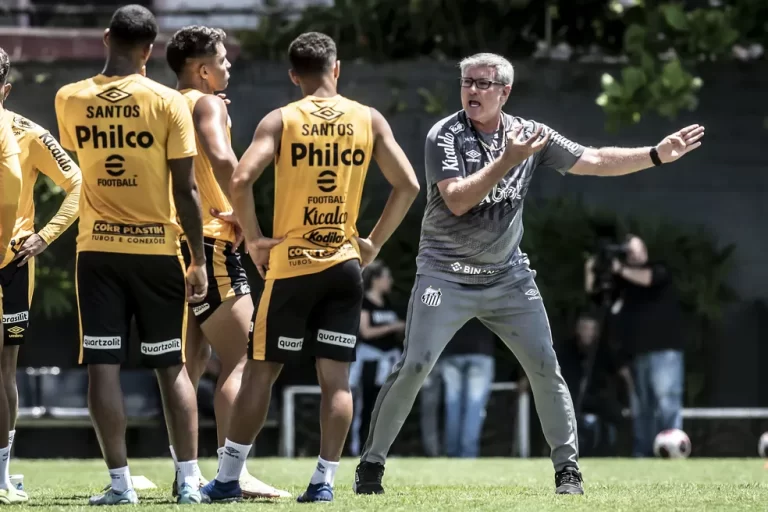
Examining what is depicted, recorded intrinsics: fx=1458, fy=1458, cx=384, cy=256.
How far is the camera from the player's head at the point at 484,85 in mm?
7328

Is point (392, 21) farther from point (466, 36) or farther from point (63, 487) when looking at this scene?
point (63, 487)

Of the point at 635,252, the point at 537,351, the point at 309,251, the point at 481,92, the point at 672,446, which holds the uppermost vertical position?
the point at 481,92

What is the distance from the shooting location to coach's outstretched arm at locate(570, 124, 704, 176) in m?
7.41

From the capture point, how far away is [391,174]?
275 inches

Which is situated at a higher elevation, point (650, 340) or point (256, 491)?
point (650, 340)

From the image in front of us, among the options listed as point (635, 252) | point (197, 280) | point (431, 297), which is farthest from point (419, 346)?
point (635, 252)

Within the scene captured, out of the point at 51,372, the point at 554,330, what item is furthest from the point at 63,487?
the point at 554,330

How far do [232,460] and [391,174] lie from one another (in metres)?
1.54

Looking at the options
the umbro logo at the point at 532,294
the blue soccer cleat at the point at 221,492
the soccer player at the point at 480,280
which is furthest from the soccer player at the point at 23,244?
the umbro logo at the point at 532,294

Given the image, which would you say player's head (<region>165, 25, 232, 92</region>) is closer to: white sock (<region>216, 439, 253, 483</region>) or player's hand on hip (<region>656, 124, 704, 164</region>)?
white sock (<region>216, 439, 253, 483</region>)

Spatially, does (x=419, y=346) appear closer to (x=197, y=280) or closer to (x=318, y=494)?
(x=318, y=494)

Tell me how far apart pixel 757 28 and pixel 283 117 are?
931 cm

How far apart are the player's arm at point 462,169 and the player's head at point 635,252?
21.1 feet

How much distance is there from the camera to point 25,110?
49.6ft
